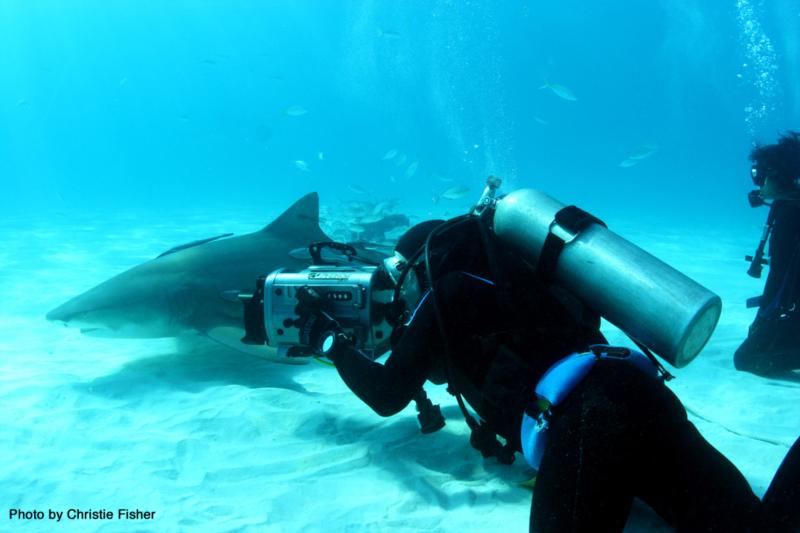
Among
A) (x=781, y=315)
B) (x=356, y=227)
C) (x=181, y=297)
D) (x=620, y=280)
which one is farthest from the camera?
(x=356, y=227)

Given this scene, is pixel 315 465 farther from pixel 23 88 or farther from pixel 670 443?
pixel 23 88

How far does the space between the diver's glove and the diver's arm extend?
0.28 meters

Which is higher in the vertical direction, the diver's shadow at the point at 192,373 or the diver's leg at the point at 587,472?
the diver's leg at the point at 587,472

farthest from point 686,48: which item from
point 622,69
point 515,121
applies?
point 515,121

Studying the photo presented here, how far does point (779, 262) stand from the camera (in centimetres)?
495

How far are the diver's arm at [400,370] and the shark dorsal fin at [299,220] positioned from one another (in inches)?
158

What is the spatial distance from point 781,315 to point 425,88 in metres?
126

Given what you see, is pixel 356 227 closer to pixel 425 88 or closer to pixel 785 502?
pixel 785 502

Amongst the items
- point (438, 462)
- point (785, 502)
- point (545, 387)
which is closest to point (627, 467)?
point (545, 387)

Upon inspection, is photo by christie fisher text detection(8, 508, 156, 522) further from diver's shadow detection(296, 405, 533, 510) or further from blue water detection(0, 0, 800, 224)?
blue water detection(0, 0, 800, 224)

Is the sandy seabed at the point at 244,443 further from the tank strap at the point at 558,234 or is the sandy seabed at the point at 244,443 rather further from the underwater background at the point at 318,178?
the tank strap at the point at 558,234

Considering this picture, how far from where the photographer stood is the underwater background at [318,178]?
2764 mm

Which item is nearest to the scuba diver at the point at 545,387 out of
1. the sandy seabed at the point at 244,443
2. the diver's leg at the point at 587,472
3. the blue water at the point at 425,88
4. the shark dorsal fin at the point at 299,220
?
the diver's leg at the point at 587,472

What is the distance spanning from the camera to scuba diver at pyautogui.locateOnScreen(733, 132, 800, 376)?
480 centimetres
